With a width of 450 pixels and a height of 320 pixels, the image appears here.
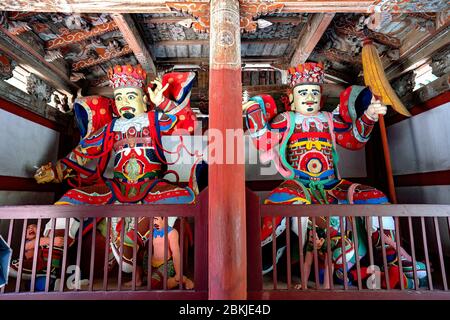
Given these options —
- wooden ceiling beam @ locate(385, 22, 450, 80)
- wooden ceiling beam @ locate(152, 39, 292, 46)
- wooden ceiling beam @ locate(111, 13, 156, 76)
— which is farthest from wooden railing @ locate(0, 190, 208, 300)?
wooden ceiling beam @ locate(385, 22, 450, 80)

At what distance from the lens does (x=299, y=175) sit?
11.7 ft

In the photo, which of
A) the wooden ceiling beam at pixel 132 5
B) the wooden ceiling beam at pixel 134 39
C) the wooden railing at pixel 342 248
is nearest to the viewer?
the wooden railing at pixel 342 248

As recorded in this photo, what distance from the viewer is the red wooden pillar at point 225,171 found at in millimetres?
2133

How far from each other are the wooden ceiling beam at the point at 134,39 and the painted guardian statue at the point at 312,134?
148 centimetres

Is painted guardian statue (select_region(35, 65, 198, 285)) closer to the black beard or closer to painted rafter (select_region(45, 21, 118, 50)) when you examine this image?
the black beard

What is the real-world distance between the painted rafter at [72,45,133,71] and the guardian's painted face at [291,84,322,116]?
2282 millimetres

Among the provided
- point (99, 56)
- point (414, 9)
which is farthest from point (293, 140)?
point (99, 56)

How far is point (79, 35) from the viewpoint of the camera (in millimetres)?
3535

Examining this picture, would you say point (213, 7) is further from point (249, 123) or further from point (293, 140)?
point (293, 140)

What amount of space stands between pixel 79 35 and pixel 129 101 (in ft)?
3.07

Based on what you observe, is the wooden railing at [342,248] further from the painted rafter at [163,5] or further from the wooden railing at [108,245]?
the painted rafter at [163,5]

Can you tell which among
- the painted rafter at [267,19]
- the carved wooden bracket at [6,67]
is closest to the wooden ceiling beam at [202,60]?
the painted rafter at [267,19]

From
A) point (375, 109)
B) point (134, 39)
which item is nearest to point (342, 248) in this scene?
point (375, 109)

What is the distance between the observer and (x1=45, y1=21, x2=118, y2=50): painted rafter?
11.3 ft
